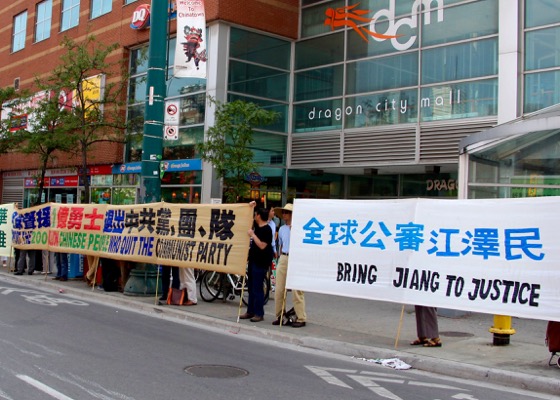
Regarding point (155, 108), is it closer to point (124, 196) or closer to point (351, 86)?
point (351, 86)

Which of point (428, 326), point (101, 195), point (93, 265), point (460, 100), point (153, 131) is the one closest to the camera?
point (428, 326)

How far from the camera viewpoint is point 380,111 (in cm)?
1825

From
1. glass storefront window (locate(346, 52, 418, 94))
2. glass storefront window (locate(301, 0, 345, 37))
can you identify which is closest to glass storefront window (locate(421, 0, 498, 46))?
glass storefront window (locate(346, 52, 418, 94))

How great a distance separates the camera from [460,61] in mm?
16547

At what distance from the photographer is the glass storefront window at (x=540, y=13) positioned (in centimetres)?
1451

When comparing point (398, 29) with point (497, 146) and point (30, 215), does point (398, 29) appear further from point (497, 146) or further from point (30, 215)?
point (30, 215)

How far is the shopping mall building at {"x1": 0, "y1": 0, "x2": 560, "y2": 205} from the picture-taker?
50.4ft

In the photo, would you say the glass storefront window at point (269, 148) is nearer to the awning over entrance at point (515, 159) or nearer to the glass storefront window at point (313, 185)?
the glass storefront window at point (313, 185)

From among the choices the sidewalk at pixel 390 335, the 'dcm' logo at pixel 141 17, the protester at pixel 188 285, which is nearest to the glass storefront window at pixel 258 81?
the 'dcm' logo at pixel 141 17

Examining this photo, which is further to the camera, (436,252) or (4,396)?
(436,252)

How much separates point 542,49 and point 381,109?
499 centimetres

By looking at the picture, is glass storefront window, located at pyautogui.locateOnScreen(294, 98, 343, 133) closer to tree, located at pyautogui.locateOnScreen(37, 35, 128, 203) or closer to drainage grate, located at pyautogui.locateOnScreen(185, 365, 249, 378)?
tree, located at pyautogui.locateOnScreen(37, 35, 128, 203)

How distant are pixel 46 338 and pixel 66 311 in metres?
2.71

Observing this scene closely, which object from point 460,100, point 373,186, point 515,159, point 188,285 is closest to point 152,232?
point 188,285
